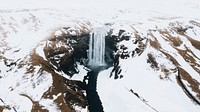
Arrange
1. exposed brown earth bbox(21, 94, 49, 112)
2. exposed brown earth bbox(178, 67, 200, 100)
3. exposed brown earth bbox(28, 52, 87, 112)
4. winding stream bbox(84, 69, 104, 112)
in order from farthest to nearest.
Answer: exposed brown earth bbox(178, 67, 200, 100), exposed brown earth bbox(28, 52, 87, 112), winding stream bbox(84, 69, 104, 112), exposed brown earth bbox(21, 94, 49, 112)

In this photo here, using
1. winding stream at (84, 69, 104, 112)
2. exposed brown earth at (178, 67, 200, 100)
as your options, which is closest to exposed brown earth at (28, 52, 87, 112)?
winding stream at (84, 69, 104, 112)

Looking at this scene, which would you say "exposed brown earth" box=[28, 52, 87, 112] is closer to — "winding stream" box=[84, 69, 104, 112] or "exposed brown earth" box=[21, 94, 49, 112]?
"winding stream" box=[84, 69, 104, 112]

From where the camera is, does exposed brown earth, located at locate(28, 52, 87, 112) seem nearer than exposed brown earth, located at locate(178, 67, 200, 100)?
Yes

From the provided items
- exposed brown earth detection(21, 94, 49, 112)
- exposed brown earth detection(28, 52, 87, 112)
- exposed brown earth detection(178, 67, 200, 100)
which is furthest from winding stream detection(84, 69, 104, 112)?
exposed brown earth detection(178, 67, 200, 100)

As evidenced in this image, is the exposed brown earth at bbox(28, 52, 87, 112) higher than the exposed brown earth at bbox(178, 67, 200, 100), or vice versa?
the exposed brown earth at bbox(178, 67, 200, 100)

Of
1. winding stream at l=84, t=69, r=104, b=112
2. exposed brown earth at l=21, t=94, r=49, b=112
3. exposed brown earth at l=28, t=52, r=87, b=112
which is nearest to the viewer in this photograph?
exposed brown earth at l=21, t=94, r=49, b=112

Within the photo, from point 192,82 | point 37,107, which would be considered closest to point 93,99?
point 37,107

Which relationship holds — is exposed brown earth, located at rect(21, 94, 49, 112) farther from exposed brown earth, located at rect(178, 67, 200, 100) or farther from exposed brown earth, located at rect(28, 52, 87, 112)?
exposed brown earth, located at rect(178, 67, 200, 100)

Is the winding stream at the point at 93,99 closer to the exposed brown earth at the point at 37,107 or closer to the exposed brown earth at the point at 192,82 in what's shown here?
the exposed brown earth at the point at 37,107

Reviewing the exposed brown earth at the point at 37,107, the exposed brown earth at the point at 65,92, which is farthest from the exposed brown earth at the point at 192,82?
the exposed brown earth at the point at 37,107

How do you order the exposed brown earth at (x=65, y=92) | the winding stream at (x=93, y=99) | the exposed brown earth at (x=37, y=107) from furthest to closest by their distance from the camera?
the exposed brown earth at (x=65, y=92) < the winding stream at (x=93, y=99) < the exposed brown earth at (x=37, y=107)

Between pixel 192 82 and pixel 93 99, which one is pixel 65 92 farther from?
pixel 192 82

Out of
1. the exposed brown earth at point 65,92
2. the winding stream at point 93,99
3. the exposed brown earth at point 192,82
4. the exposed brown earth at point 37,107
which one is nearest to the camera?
the exposed brown earth at point 37,107

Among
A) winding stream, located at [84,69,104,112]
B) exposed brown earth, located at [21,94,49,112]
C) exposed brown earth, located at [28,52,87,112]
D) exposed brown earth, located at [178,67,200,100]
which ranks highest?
exposed brown earth, located at [178,67,200,100]
